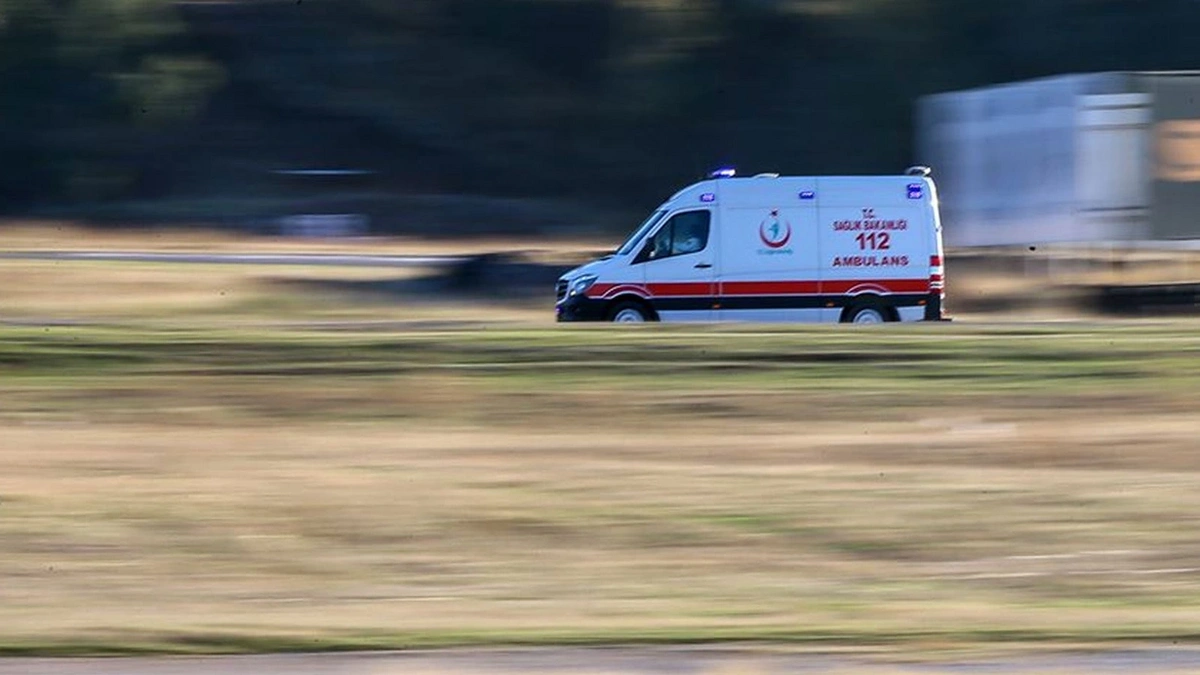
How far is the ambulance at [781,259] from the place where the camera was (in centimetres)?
2134

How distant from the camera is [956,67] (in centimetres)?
5653

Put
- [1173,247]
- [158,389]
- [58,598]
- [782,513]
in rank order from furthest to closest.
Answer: [1173,247], [158,389], [782,513], [58,598]

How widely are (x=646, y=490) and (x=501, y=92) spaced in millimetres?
48783

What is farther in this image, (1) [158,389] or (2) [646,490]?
(1) [158,389]

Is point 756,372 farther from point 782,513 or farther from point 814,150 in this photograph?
point 814,150

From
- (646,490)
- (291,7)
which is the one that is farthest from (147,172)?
(646,490)

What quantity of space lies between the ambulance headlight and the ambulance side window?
0.58m

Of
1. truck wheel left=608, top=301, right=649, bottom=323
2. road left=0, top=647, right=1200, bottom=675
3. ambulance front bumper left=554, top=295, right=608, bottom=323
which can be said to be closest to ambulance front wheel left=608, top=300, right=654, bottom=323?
truck wheel left=608, top=301, right=649, bottom=323

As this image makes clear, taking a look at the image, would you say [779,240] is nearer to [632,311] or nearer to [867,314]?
[867,314]

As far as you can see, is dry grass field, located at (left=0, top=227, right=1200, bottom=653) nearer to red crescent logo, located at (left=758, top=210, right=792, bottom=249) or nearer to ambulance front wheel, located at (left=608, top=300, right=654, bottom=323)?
red crescent logo, located at (left=758, top=210, right=792, bottom=249)

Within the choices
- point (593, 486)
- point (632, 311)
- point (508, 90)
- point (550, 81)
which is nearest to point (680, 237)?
point (632, 311)

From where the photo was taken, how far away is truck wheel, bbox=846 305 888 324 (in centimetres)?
2133

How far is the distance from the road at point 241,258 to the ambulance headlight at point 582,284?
10178 mm

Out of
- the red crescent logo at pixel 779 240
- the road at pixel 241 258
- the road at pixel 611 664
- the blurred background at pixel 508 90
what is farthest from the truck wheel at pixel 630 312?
the blurred background at pixel 508 90
